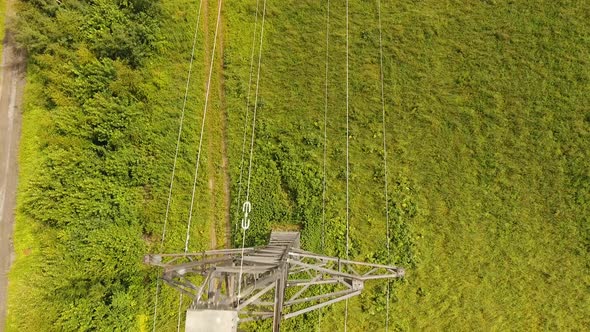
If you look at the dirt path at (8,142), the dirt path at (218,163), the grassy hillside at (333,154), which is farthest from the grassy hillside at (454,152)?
the dirt path at (8,142)

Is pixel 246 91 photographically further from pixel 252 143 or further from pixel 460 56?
pixel 460 56

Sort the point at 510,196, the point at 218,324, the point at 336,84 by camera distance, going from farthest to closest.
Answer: the point at 336,84 → the point at 510,196 → the point at 218,324

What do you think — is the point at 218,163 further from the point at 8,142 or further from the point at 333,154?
the point at 8,142

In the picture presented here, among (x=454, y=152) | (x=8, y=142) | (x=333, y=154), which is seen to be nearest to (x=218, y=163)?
(x=333, y=154)

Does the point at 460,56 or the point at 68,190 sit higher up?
the point at 460,56

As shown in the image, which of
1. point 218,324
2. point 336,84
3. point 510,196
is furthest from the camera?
point 336,84

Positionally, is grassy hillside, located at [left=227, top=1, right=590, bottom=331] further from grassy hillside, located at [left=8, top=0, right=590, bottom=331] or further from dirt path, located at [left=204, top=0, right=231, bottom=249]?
dirt path, located at [left=204, top=0, right=231, bottom=249]

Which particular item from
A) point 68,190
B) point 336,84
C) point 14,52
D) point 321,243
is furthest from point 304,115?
point 14,52

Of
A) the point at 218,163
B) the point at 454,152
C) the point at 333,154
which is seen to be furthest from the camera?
the point at 218,163
